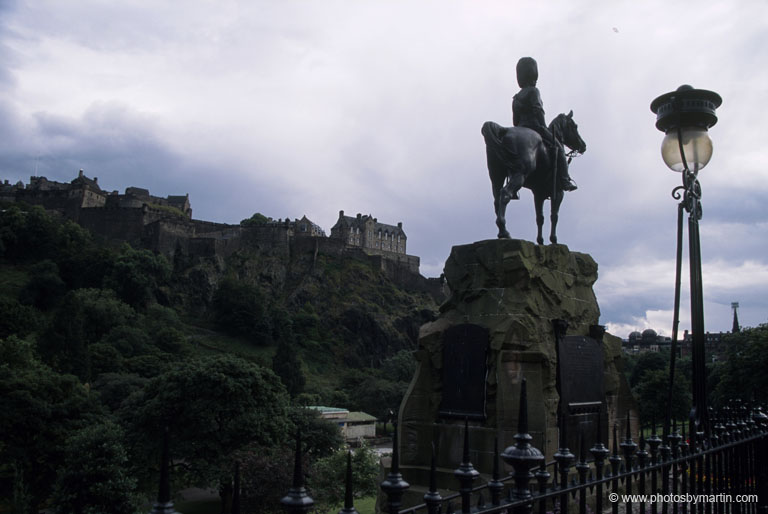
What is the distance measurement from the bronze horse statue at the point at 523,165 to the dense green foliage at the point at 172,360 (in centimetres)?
235

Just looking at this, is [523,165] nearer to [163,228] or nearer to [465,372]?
[465,372]

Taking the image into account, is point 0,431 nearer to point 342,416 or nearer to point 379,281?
point 342,416

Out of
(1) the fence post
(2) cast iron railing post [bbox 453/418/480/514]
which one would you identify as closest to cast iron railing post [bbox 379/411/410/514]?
(2) cast iron railing post [bbox 453/418/480/514]

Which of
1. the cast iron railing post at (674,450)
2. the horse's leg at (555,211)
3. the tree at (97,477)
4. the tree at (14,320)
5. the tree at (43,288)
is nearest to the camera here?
the cast iron railing post at (674,450)

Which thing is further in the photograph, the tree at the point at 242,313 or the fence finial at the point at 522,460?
the tree at the point at 242,313

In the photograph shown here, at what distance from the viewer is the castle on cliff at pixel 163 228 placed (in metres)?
82.2

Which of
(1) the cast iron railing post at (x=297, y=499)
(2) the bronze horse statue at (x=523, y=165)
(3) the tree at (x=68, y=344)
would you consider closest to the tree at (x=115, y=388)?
(3) the tree at (x=68, y=344)

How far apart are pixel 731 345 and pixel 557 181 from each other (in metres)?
26.6

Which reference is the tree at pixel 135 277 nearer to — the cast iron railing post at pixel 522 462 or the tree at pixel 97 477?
the tree at pixel 97 477

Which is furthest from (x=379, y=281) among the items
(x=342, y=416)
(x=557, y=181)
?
(x=557, y=181)

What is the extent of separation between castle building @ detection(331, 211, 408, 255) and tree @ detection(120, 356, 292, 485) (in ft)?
238

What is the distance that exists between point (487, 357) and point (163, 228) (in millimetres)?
79280

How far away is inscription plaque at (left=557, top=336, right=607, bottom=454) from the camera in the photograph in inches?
347

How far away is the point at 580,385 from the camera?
9234mm
